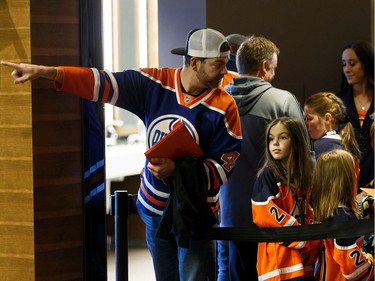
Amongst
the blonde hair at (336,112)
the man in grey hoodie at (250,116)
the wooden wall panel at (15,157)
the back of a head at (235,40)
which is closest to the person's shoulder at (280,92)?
the man in grey hoodie at (250,116)

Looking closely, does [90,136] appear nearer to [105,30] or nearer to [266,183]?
[105,30]

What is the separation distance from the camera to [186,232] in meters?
2.98

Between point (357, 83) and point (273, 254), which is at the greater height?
point (357, 83)

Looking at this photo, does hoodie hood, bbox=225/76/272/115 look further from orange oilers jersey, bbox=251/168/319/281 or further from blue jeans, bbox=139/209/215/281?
blue jeans, bbox=139/209/215/281

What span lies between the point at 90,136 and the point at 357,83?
1020 mm

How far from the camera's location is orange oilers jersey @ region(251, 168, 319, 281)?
3133mm

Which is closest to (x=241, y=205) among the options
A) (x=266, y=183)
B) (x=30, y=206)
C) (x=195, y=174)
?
(x=266, y=183)

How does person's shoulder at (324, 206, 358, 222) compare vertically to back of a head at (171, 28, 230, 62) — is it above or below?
below

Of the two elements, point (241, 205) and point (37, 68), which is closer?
point (37, 68)

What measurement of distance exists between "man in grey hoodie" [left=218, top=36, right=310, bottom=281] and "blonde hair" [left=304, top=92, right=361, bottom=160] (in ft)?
0.38

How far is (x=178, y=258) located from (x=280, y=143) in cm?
53

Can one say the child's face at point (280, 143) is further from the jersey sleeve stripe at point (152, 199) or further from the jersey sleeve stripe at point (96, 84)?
the jersey sleeve stripe at point (96, 84)

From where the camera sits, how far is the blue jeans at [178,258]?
3.06 metres

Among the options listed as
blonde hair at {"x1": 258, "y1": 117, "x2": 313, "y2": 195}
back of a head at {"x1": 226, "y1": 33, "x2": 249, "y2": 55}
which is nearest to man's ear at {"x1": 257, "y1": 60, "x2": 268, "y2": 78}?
back of a head at {"x1": 226, "y1": 33, "x2": 249, "y2": 55}
